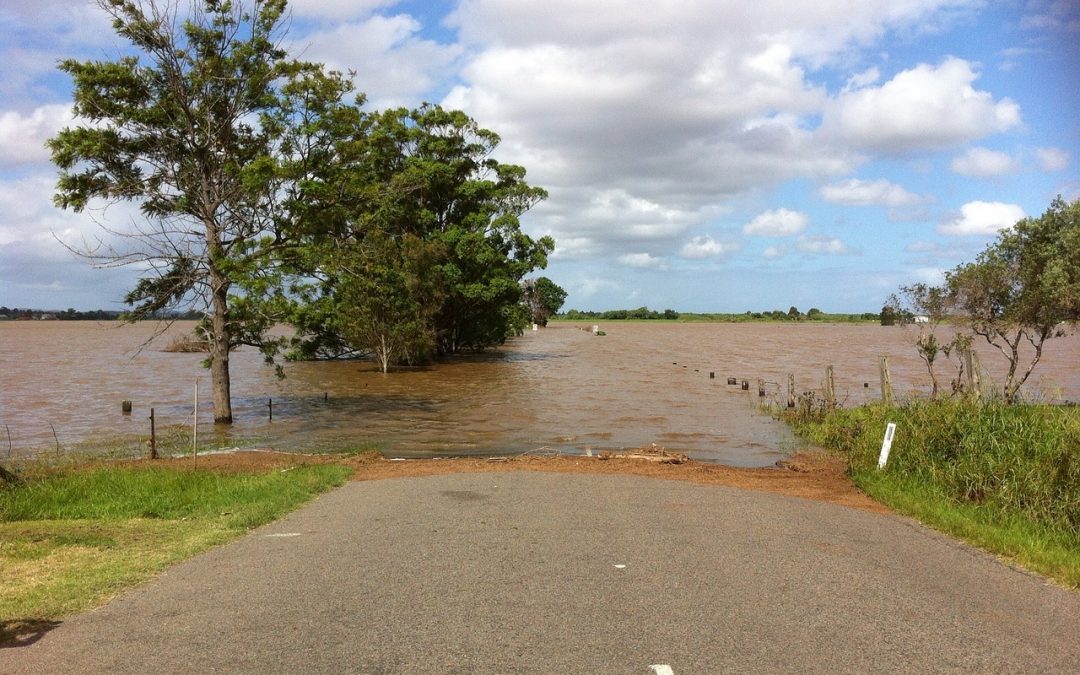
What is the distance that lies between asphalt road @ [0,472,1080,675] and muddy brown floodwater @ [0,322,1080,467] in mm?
9475

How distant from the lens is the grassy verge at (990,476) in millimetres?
8797

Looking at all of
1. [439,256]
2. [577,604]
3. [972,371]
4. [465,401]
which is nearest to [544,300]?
[439,256]

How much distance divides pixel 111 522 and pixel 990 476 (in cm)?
1122

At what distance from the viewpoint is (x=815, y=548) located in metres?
8.41

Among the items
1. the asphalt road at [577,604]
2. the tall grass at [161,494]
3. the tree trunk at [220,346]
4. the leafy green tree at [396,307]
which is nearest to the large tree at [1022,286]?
the asphalt road at [577,604]

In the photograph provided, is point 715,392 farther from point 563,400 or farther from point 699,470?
point 699,470

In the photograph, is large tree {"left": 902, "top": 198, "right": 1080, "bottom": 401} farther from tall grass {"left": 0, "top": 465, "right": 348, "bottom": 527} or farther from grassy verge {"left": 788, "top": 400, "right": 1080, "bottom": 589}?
tall grass {"left": 0, "top": 465, "right": 348, "bottom": 527}

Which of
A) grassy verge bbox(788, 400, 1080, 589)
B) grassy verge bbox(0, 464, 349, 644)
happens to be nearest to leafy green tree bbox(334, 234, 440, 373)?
grassy verge bbox(0, 464, 349, 644)

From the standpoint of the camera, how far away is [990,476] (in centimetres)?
1110

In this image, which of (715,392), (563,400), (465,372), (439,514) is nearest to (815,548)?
(439,514)

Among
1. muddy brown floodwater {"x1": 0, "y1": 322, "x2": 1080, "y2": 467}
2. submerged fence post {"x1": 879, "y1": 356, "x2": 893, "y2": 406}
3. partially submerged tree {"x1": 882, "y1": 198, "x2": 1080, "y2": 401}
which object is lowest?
muddy brown floodwater {"x1": 0, "y1": 322, "x2": 1080, "y2": 467}

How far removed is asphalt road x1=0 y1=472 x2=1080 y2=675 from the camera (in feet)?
17.5

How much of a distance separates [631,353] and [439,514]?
183 feet

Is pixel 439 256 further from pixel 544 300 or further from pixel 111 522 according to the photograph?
pixel 544 300
